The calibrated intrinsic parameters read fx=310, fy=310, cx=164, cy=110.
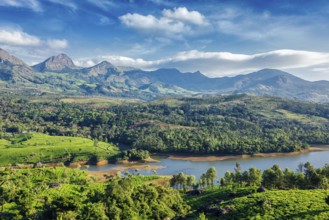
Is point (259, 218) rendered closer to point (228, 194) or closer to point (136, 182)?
point (228, 194)

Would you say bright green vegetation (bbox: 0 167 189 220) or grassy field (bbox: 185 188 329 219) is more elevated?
grassy field (bbox: 185 188 329 219)

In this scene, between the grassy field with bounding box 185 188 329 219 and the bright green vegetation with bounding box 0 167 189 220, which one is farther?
the bright green vegetation with bounding box 0 167 189 220

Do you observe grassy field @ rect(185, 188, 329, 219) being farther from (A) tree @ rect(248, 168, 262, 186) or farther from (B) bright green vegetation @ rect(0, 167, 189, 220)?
(A) tree @ rect(248, 168, 262, 186)

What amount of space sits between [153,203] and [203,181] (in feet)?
200

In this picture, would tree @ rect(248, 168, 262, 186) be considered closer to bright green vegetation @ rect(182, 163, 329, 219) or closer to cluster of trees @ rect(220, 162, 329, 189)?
cluster of trees @ rect(220, 162, 329, 189)

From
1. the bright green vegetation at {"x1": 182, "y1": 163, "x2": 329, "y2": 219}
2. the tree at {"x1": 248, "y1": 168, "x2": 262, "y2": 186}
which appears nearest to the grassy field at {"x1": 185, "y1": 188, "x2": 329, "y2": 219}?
the bright green vegetation at {"x1": 182, "y1": 163, "x2": 329, "y2": 219}

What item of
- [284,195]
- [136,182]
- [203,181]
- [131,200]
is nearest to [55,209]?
[131,200]

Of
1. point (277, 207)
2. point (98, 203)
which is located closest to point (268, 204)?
point (277, 207)

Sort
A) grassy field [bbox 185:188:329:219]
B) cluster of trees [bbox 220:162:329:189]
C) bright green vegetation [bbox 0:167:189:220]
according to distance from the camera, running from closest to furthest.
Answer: grassy field [bbox 185:188:329:219]
bright green vegetation [bbox 0:167:189:220]
cluster of trees [bbox 220:162:329:189]

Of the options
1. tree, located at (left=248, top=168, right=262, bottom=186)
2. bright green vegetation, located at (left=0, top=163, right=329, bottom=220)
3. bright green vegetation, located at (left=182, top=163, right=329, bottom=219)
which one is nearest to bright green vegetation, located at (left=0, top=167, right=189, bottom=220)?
bright green vegetation, located at (left=0, top=163, right=329, bottom=220)

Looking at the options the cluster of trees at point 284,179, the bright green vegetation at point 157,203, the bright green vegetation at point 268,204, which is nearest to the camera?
the bright green vegetation at point 268,204

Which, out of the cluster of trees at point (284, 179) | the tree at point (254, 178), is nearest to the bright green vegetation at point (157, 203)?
the cluster of trees at point (284, 179)

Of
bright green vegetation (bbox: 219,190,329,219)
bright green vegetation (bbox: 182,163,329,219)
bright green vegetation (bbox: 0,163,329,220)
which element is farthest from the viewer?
bright green vegetation (bbox: 0,163,329,220)

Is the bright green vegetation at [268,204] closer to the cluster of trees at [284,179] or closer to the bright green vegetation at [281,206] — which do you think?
the bright green vegetation at [281,206]
